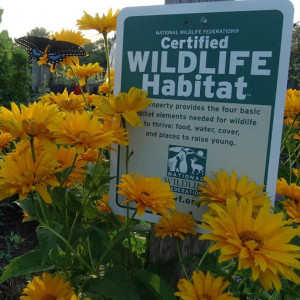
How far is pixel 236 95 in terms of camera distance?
1132 mm

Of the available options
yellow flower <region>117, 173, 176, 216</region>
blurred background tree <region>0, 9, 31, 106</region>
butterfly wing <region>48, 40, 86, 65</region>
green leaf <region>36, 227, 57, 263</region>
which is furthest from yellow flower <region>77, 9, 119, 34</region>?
blurred background tree <region>0, 9, 31, 106</region>

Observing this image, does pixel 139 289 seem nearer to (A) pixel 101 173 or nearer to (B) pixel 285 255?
(A) pixel 101 173

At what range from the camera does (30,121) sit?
1.03 metres

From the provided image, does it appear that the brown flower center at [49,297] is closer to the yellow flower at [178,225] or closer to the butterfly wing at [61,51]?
the yellow flower at [178,225]

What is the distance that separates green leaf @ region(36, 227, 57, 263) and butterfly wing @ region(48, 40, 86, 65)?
65cm

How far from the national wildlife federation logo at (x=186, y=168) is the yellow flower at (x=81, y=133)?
0.23 m

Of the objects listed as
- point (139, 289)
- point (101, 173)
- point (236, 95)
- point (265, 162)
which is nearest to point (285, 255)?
point (265, 162)

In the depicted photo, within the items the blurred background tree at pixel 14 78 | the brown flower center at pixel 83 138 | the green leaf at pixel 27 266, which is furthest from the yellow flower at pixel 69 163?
the blurred background tree at pixel 14 78

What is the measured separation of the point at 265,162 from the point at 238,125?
0.12 m

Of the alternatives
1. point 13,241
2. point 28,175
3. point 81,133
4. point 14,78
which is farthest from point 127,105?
point 14,78

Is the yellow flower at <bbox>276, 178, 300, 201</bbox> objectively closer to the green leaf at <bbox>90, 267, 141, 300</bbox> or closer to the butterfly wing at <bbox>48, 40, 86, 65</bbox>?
the green leaf at <bbox>90, 267, 141, 300</bbox>

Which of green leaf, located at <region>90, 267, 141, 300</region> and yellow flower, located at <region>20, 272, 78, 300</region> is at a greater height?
green leaf, located at <region>90, 267, 141, 300</region>

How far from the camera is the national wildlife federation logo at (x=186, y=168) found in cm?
120

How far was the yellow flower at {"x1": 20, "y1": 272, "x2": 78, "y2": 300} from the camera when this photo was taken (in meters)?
1.19
